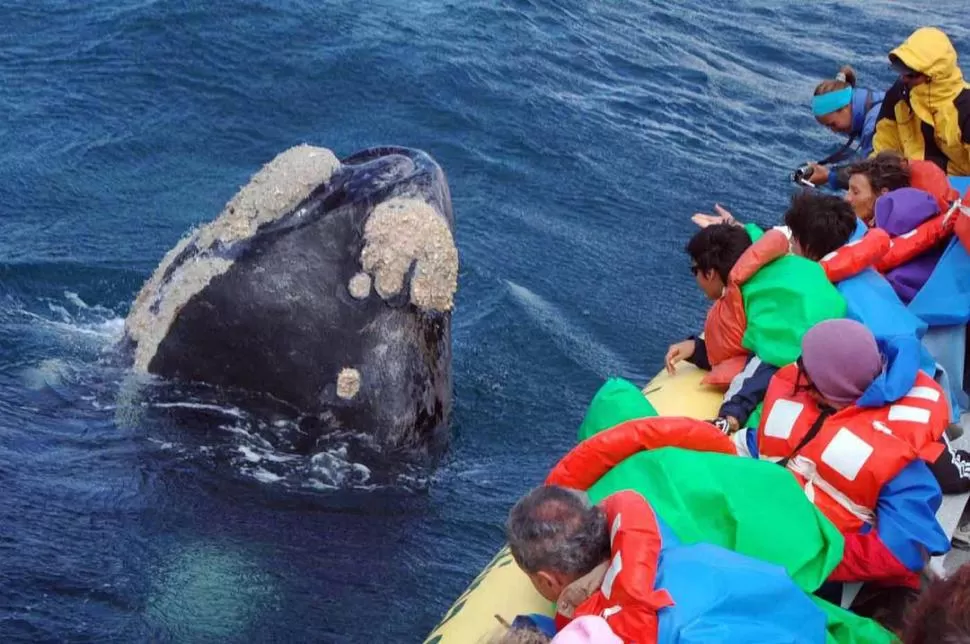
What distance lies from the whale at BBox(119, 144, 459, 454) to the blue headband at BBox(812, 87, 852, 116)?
14.2 ft

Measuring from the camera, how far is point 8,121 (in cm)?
1216

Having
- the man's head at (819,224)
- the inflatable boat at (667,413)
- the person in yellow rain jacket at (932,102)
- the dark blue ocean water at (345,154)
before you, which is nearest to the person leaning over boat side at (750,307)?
the inflatable boat at (667,413)

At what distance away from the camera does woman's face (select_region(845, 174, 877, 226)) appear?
7.96 meters

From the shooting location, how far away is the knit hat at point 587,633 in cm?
377

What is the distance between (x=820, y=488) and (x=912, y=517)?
16.5 inches

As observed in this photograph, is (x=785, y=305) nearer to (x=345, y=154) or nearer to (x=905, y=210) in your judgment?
(x=905, y=210)

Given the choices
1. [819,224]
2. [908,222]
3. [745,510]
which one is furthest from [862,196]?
[745,510]

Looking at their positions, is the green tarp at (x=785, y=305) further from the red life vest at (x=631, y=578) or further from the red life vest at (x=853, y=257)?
the red life vest at (x=631, y=578)

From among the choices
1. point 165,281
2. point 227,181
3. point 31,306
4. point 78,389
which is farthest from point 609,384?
point 227,181

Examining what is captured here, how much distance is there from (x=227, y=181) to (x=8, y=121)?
245 centimetres

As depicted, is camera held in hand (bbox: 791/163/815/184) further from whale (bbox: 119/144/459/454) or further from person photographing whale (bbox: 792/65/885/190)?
whale (bbox: 119/144/459/454)

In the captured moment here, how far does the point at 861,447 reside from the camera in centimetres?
508

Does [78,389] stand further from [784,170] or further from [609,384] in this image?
[784,170]

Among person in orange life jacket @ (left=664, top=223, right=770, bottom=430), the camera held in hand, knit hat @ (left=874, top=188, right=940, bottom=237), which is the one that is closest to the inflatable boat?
person in orange life jacket @ (left=664, top=223, right=770, bottom=430)
